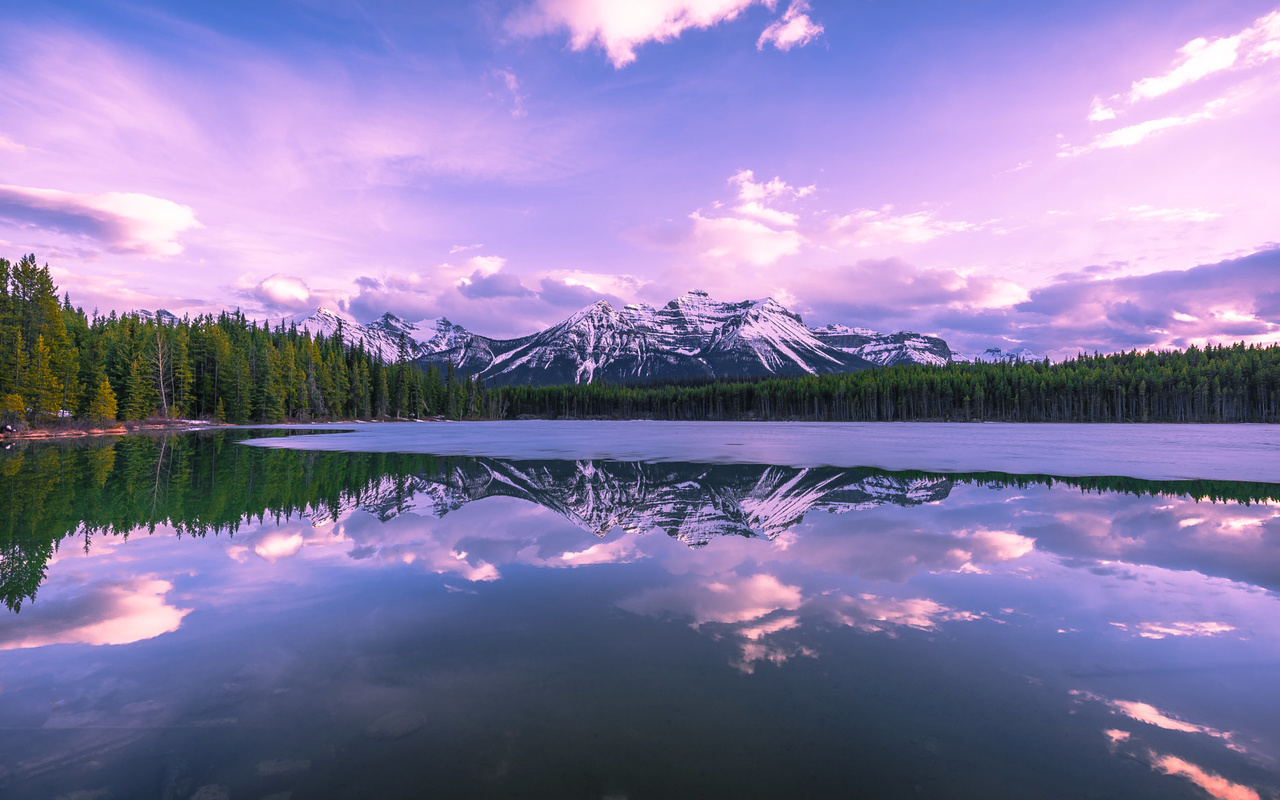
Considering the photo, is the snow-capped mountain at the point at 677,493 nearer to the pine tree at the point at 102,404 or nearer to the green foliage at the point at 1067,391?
the pine tree at the point at 102,404

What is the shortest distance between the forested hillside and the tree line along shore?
21 cm

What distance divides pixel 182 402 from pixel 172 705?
10476cm

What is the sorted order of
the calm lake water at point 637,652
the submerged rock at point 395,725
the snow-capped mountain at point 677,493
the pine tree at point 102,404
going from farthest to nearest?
the pine tree at point 102,404 → the snow-capped mountain at point 677,493 → the submerged rock at point 395,725 → the calm lake water at point 637,652

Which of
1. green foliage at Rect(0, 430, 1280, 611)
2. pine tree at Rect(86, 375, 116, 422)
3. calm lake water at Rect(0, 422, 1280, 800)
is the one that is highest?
pine tree at Rect(86, 375, 116, 422)

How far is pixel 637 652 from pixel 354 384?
136725 millimetres

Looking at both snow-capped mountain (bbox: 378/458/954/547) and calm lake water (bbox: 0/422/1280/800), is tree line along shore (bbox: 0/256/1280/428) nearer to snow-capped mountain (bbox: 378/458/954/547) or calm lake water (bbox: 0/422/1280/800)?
snow-capped mountain (bbox: 378/458/954/547)

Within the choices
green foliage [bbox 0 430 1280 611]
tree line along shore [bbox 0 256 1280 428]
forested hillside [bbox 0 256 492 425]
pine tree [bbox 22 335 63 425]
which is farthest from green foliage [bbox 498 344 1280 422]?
pine tree [bbox 22 335 63 425]

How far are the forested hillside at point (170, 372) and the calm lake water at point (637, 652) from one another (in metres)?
57.8

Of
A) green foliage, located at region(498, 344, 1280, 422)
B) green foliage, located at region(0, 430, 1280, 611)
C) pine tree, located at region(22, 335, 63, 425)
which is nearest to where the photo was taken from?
green foliage, located at region(0, 430, 1280, 611)

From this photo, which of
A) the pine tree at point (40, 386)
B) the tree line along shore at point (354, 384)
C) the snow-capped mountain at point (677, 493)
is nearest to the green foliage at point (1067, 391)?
the tree line along shore at point (354, 384)

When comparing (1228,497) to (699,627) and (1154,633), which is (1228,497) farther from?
(699,627)

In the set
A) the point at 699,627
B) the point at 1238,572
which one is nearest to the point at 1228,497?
the point at 1238,572

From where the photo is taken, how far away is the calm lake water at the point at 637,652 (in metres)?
5.40

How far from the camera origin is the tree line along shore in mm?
59969
